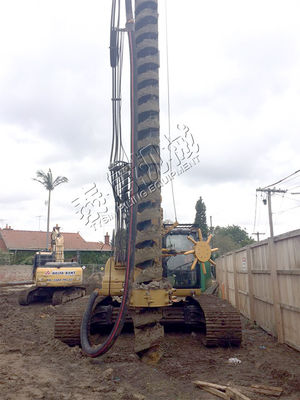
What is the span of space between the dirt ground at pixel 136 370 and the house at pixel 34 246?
29673mm

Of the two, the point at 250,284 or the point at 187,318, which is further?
the point at 250,284

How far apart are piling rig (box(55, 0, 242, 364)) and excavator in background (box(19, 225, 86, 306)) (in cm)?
694

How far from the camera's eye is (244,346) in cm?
644

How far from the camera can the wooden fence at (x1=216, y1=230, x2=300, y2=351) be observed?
5.84 metres

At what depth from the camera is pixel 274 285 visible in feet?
22.0

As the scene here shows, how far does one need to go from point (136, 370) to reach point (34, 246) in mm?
38021

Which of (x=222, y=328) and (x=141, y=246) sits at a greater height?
(x=141, y=246)

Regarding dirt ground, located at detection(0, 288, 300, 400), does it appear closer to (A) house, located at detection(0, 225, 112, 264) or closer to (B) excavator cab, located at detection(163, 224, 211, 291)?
(B) excavator cab, located at detection(163, 224, 211, 291)

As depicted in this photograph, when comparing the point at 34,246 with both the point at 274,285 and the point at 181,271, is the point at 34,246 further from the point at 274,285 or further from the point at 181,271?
the point at 274,285

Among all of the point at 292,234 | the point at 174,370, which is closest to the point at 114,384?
the point at 174,370

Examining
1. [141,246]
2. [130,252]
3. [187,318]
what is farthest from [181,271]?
[130,252]

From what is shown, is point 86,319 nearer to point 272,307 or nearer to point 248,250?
point 272,307

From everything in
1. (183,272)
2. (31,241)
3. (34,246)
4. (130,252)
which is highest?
(31,241)

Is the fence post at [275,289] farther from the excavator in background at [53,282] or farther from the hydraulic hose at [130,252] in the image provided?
the excavator in background at [53,282]
